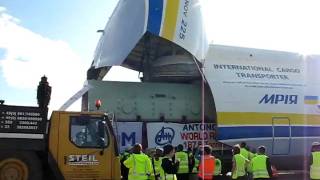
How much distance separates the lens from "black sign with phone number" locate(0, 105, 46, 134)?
9258 mm

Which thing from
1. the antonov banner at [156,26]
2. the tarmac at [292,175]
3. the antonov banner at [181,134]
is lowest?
the tarmac at [292,175]

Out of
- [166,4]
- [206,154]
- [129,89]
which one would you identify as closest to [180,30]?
[166,4]

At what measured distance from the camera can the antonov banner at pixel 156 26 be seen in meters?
12.4

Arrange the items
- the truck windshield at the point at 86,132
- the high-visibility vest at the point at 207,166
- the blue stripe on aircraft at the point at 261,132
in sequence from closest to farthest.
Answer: the truck windshield at the point at 86,132
the high-visibility vest at the point at 207,166
the blue stripe on aircraft at the point at 261,132

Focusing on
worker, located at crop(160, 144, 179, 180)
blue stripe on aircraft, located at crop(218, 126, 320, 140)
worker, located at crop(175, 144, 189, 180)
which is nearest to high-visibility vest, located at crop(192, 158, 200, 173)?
worker, located at crop(175, 144, 189, 180)

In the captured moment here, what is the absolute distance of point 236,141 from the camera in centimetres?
1412

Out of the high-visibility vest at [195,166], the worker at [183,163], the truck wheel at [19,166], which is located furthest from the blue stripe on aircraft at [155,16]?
the truck wheel at [19,166]

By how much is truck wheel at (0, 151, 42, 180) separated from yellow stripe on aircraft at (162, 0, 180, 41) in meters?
4.83

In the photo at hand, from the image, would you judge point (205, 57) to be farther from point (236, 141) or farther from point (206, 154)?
point (206, 154)

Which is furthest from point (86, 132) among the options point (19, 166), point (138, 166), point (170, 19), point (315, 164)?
point (315, 164)

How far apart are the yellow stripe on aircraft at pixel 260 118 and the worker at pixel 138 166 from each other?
15.7 ft

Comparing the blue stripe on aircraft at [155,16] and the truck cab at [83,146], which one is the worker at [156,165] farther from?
the blue stripe on aircraft at [155,16]

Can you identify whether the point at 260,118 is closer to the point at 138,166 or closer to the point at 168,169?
the point at 168,169

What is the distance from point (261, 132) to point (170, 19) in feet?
14.6
